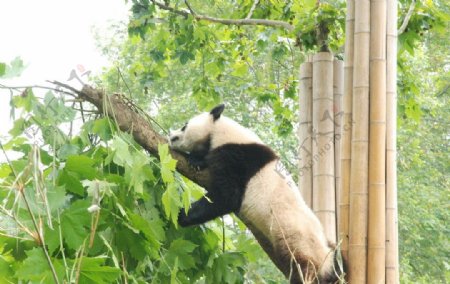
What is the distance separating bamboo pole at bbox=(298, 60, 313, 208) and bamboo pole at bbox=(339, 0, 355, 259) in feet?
1.65

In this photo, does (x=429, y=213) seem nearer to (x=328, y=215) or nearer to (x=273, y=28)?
(x=273, y=28)

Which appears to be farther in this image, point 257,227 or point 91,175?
point 257,227

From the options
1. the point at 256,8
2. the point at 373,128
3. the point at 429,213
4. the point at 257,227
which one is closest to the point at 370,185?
the point at 373,128

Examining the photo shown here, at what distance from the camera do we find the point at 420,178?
414 inches

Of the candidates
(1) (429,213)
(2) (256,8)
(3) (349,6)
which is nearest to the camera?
(3) (349,6)

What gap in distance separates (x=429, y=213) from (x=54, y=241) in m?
8.49

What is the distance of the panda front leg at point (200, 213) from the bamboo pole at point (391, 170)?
81cm

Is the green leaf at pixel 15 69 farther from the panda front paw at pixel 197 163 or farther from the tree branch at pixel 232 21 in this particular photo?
the tree branch at pixel 232 21

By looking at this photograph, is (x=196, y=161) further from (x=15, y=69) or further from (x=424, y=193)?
(x=424, y=193)

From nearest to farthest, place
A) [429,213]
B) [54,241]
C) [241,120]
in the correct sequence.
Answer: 1. [54,241]
2. [429,213]
3. [241,120]

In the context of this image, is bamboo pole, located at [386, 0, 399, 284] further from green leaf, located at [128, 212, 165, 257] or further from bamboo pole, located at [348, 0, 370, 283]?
green leaf, located at [128, 212, 165, 257]

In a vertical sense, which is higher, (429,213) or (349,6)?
(349,6)

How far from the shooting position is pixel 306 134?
12.9 feet

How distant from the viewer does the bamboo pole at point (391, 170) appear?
124 inches
